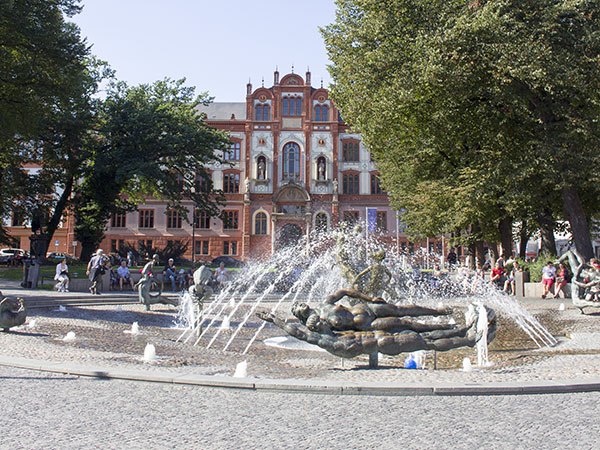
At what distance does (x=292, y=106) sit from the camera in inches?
2484

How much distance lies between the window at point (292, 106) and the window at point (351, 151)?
6.09 meters

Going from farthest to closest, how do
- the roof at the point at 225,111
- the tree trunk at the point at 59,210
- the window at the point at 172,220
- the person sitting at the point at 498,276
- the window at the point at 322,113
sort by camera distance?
the roof at the point at 225,111 → the window at the point at 322,113 → the window at the point at 172,220 → the tree trunk at the point at 59,210 → the person sitting at the point at 498,276

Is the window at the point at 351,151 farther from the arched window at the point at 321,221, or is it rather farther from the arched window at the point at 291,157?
the arched window at the point at 321,221

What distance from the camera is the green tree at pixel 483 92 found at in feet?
69.5

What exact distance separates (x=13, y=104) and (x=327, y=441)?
→ 24.2 metres

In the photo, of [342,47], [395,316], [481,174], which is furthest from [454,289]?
[395,316]

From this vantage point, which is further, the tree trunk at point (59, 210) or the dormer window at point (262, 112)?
the dormer window at point (262, 112)

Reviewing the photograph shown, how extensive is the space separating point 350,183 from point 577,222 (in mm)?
40078

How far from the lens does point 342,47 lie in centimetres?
2670

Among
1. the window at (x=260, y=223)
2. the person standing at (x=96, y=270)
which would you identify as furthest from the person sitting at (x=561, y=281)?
the window at (x=260, y=223)

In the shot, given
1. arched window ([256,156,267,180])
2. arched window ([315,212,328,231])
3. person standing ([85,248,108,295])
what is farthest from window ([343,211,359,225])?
person standing ([85,248,108,295])

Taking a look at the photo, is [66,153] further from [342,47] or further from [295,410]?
[295,410]

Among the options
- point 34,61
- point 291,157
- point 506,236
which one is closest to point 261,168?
point 291,157

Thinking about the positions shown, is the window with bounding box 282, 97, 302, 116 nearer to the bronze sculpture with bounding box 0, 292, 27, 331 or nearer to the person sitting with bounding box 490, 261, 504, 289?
the person sitting with bounding box 490, 261, 504, 289
